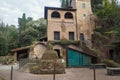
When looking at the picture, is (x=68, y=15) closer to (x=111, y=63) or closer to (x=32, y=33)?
(x=111, y=63)

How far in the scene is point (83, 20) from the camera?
33.6 meters

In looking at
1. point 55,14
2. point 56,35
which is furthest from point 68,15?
point 56,35

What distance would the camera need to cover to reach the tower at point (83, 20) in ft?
109

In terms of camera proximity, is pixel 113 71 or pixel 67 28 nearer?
pixel 113 71

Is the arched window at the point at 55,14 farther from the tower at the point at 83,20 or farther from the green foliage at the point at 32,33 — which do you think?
the green foliage at the point at 32,33

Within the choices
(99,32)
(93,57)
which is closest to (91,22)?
(99,32)

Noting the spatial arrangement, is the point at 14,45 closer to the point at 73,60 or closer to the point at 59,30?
the point at 59,30

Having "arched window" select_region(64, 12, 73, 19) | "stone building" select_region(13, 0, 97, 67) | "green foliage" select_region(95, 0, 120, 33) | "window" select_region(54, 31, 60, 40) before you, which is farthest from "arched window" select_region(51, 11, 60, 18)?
"green foliage" select_region(95, 0, 120, 33)

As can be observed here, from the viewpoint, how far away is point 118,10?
1298 inches

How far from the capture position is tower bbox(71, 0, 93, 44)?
109 feet

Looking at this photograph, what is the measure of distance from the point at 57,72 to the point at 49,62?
139cm

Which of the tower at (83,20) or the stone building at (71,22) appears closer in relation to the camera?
the stone building at (71,22)

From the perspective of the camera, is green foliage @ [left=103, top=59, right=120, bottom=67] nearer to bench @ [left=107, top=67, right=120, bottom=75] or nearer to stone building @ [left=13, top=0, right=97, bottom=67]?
stone building @ [left=13, top=0, right=97, bottom=67]

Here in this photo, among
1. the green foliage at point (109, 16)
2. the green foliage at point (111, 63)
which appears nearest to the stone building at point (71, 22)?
the green foliage at point (109, 16)
